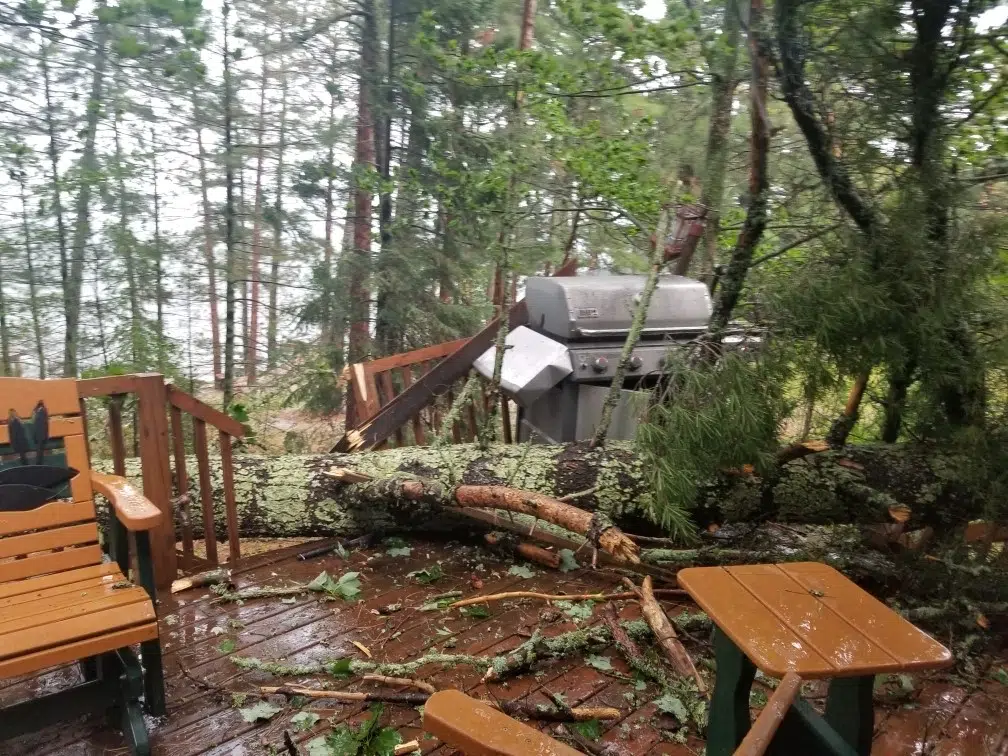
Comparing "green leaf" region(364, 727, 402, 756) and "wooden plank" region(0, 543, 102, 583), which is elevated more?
"wooden plank" region(0, 543, 102, 583)

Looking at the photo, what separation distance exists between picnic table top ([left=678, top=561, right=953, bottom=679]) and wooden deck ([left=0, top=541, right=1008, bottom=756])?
0.61 metres

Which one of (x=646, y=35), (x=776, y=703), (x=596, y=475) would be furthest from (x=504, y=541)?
(x=646, y=35)

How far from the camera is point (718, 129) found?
3.21m

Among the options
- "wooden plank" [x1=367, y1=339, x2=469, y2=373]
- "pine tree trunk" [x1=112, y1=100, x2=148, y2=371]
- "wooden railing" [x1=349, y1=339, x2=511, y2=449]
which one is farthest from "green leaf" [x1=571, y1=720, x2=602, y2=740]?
"pine tree trunk" [x1=112, y1=100, x2=148, y2=371]

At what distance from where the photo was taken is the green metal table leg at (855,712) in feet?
4.75

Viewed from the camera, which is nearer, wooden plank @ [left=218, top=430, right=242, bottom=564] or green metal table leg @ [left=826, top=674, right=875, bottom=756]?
green metal table leg @ [left=826, top=674, right=875, bottom=756]

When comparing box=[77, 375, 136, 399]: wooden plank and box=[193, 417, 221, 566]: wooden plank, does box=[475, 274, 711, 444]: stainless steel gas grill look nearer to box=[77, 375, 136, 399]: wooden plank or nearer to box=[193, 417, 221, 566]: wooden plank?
box=[193, 417, 221, 566]: wooden plank

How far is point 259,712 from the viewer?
196 centimetres

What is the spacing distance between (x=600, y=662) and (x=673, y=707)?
A: 0.33 metres

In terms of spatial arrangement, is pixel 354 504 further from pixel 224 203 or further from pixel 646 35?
pixel 224 203

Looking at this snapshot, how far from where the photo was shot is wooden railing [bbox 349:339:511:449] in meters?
4.87

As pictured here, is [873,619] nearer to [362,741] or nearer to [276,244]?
[362,741]

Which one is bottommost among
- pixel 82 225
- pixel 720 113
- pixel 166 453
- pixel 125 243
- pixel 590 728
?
pixel 590 728

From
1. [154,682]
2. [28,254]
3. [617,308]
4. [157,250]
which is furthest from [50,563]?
[157,250]
